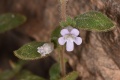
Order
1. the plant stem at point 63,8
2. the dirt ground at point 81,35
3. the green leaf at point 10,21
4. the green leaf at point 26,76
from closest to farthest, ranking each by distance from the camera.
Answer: the plant stem at point 63,8
the dirt ground at point 81,35
the green leaf at point 26,76
the green leaf at point 10,21

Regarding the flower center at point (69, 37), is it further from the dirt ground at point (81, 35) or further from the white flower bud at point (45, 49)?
the dirt ground at point (81, 35)

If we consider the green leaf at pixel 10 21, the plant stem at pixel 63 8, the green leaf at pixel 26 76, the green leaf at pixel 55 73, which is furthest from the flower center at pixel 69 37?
the green leaf at pixel 10 21

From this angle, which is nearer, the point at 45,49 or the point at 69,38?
the point at 69,38

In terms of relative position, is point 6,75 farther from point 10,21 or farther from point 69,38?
point 69,38

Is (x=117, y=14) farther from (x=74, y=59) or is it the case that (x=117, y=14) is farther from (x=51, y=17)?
(x=51, y=17)

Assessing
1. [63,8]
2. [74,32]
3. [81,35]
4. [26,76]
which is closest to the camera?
[74,32]

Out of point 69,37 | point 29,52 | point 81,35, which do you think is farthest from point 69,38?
point 81,35

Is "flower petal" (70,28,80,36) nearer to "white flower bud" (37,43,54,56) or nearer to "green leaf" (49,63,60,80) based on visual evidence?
"white flower bud" (37,43,54,56)

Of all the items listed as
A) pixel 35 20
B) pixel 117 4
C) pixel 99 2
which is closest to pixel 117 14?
pixel 117 4
